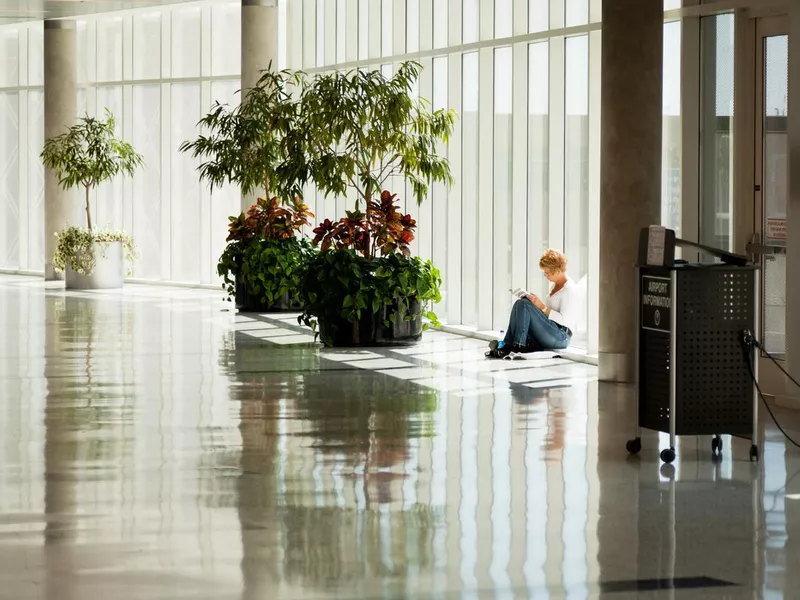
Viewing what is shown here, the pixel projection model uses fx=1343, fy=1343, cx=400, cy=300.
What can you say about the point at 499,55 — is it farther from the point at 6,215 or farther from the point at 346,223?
the point at 6,215

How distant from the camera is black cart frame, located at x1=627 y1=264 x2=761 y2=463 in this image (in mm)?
7574

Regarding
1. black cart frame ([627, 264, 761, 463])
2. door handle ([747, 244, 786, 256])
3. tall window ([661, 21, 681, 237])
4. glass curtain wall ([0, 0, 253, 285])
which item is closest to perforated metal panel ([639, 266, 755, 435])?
black cart frame ([627, 264, 761, 463])

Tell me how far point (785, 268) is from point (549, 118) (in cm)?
419

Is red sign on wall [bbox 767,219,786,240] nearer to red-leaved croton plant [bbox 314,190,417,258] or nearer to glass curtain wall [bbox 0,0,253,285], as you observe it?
red-leaved croton plant [bbox 314,190,417,258]

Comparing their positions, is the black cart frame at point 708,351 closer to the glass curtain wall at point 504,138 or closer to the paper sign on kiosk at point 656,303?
the paper sign on kiosk at point 656,303

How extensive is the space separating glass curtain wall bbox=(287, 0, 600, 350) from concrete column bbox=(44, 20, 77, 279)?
8.61 meters

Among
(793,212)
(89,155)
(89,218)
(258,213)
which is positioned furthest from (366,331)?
(89,155)

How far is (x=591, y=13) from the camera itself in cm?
1285

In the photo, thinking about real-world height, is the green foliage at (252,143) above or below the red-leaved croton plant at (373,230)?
above

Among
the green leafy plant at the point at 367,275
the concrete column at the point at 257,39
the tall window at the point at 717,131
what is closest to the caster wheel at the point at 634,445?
the tall window at the point at 717,131

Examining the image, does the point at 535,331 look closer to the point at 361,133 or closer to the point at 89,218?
the point at 361,133

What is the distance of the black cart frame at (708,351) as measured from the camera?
7.57m

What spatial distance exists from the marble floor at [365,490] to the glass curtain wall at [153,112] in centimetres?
1180

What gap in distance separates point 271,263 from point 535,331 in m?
5.31
